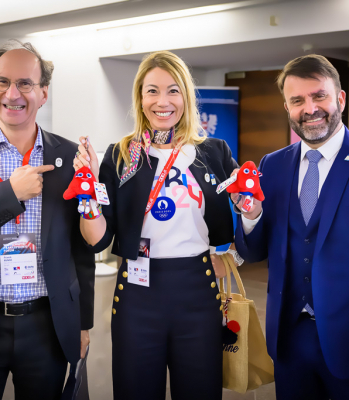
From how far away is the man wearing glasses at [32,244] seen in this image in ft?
5.72

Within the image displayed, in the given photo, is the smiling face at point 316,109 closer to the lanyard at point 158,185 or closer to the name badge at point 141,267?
the lanyard at point 158,185

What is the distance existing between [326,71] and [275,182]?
48 cm

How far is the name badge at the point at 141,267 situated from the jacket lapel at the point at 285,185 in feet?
1.81

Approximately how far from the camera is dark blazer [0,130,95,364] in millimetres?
1766

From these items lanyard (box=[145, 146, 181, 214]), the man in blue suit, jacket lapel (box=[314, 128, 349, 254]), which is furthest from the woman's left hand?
jacket lapel (box=[314, 128, 349, 254])

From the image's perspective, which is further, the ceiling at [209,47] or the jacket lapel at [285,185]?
the ceiling at [209,47]

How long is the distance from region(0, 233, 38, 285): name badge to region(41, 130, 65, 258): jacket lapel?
0.19ft

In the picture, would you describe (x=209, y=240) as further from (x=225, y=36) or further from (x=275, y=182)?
(x=225, y=36)

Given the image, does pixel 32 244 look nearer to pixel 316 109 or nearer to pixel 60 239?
pixel 60 239

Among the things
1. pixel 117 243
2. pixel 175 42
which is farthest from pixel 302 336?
pixel 175 42

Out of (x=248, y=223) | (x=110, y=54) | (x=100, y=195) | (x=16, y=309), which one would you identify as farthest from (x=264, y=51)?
(x=16, y=309)

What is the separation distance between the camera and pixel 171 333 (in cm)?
185

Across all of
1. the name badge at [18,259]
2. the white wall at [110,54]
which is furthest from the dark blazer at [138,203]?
the white wall at [110,54]

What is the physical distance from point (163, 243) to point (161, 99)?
61cm
